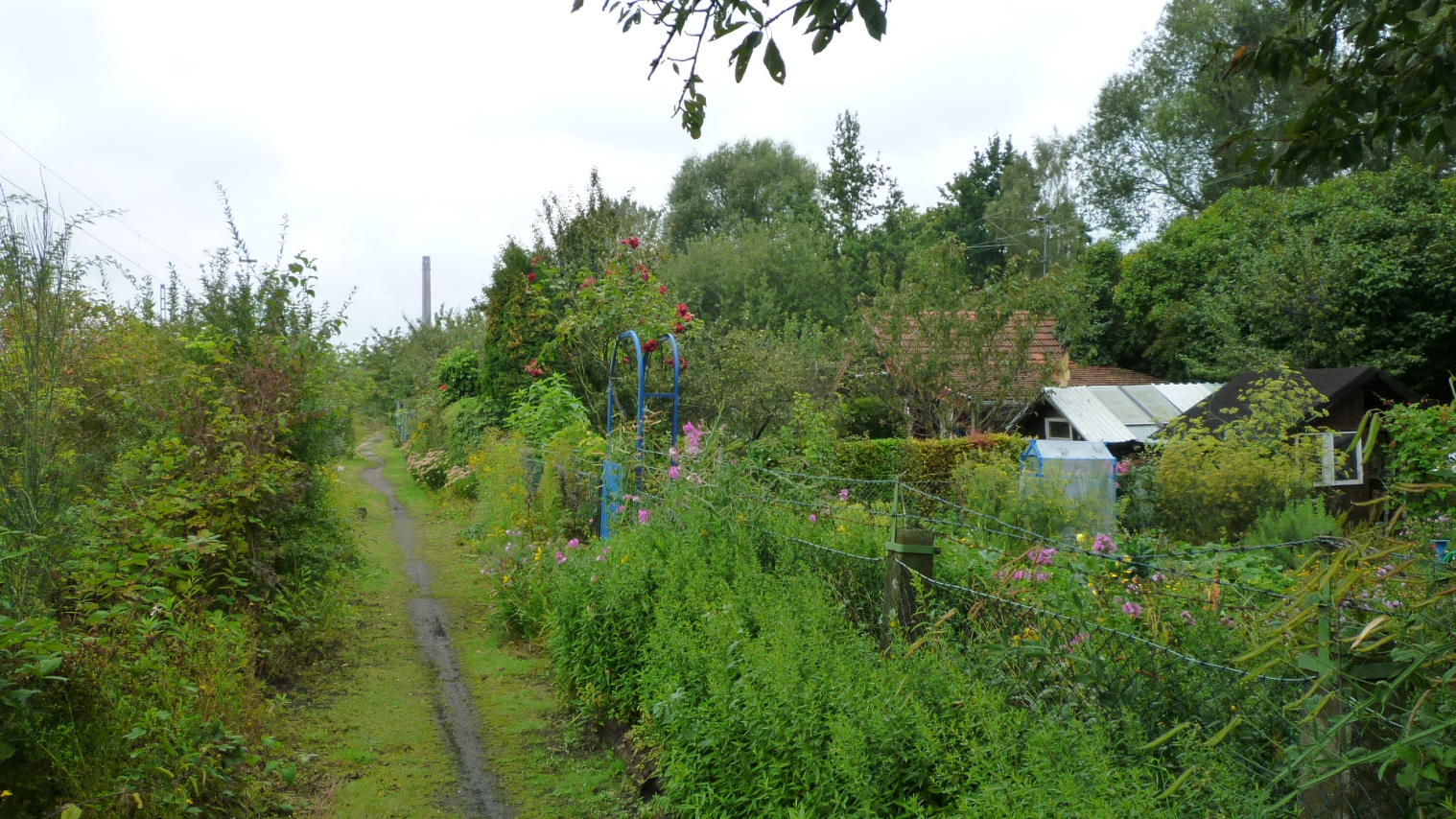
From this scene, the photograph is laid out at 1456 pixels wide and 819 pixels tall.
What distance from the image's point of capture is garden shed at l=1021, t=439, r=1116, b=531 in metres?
10.2

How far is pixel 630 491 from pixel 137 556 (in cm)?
339

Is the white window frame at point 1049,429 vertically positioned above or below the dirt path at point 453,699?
above

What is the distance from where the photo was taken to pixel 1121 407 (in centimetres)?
1925

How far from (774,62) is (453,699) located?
454 cm

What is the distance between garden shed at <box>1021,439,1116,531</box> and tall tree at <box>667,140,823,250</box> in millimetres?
28870

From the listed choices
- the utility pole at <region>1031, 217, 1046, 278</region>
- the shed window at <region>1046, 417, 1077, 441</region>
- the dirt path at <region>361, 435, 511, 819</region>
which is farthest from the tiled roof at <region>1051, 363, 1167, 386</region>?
the dirt path at <region>361, 435, 511, 819</region>

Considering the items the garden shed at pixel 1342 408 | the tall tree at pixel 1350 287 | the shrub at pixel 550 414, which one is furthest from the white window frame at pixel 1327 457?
the shrub at pixel 550 414

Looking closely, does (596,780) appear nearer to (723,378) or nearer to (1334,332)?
(723,378)

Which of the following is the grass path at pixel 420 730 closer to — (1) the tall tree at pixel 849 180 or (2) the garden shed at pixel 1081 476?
(2) the garden shed at pixel 1081 476

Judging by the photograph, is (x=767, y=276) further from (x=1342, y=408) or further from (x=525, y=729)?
(x=525, y=729)

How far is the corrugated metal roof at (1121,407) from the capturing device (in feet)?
59.3

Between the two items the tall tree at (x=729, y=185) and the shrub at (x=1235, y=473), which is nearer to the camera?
the shrub at (x=1235, y=473)

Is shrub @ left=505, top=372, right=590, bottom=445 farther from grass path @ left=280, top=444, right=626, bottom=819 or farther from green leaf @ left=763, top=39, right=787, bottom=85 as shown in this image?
green leaf @ left=763, top=39, right=787, bottom=85

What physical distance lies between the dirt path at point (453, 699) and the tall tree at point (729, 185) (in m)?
31.5
